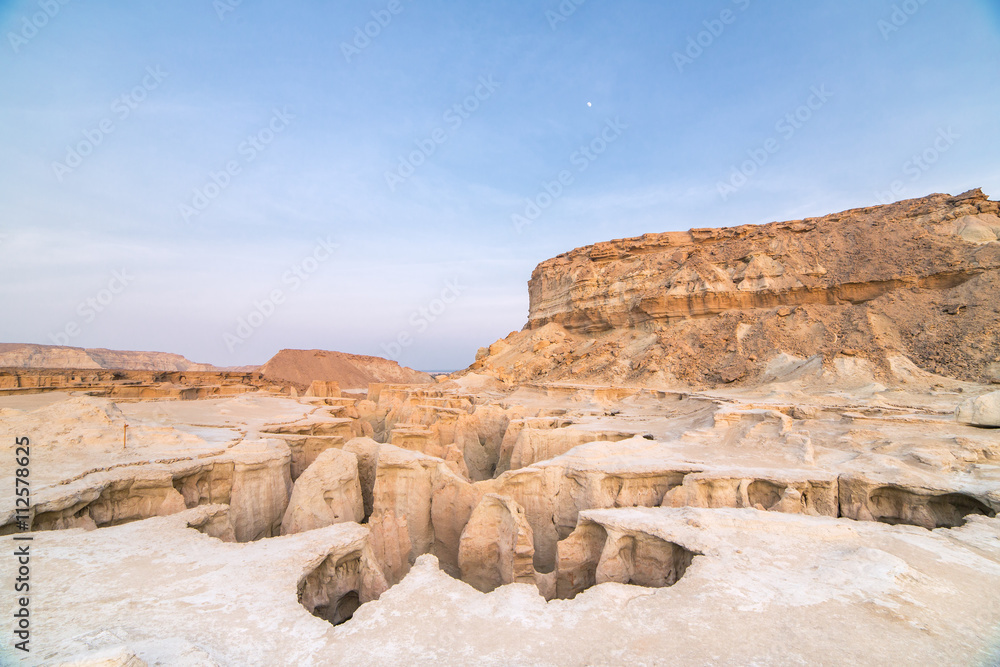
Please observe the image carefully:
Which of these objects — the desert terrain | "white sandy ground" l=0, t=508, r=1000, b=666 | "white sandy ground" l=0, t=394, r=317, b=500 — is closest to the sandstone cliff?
the desert terrain

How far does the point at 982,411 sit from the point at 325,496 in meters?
15.7

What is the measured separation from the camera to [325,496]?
9773 mm

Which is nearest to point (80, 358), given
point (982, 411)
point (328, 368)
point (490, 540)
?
point (328, 368)

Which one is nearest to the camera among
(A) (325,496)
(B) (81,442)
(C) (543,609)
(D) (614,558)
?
(C) (543,609)

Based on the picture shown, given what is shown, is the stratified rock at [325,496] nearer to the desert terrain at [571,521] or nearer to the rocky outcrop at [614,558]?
the desert terrain at [571,521]

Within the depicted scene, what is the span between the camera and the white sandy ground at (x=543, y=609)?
416cm

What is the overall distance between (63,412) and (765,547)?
15.8 meters

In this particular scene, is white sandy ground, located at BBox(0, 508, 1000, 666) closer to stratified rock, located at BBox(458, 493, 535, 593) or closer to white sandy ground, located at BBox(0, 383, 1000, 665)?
white sandy ground, located at BBox(0, 383, 1000, 665)

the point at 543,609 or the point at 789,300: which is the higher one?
the point at 789,300

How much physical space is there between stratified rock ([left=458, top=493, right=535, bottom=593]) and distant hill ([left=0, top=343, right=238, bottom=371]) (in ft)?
180

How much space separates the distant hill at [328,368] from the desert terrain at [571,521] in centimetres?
3366

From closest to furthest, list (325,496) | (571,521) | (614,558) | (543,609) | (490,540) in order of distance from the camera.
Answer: (543,609) → (614,558) → (490,540) → (571,521) → (325,496)

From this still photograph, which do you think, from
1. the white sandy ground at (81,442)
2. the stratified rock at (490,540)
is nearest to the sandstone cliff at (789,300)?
the stratified rock at (490,540)

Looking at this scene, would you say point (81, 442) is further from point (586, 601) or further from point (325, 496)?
point (586, 601)
